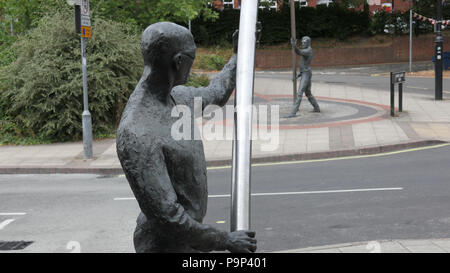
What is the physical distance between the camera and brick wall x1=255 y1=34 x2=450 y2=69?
159ft

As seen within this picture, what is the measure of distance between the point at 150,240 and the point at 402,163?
1073 centimetres

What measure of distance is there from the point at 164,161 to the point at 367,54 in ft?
161

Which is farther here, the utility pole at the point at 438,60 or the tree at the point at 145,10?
the utility pole at the point at 438,60

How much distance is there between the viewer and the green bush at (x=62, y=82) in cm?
1600

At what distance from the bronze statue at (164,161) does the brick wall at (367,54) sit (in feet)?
153

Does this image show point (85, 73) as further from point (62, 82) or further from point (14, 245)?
point (14, 245)

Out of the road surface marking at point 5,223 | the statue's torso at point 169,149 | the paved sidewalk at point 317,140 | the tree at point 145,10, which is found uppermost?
the tree at point 145,10

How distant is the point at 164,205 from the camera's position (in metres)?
2.00

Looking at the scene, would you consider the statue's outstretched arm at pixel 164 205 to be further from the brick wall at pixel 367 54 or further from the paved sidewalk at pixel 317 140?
the brick wall at pixel 367 54

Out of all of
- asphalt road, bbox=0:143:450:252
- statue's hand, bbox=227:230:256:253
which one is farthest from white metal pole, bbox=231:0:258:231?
asphalt road, bbox=0:143:450:252

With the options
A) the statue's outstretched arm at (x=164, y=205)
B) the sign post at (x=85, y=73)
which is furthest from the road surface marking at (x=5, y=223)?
the statue's outstretched arm at (x=164, y=205)

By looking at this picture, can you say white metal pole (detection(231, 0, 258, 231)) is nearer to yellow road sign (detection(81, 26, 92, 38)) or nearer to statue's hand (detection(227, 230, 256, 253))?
statue's hand (detection(227, 230, 256, 253))

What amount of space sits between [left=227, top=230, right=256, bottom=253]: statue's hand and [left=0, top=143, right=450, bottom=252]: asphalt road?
5.10 meters

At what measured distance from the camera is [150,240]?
89.7 inches
